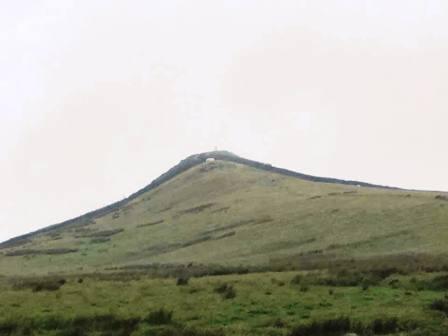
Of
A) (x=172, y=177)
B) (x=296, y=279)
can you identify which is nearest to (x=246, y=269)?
(x=296, y=279)

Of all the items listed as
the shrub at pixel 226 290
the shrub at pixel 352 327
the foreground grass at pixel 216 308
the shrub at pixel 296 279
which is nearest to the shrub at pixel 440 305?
the foreground grass at pixel 216 308

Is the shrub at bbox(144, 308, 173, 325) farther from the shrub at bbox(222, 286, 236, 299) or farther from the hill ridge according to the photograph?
the hill ridge

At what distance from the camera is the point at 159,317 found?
98.0 ft

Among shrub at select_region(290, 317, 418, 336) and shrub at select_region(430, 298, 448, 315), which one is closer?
shrub at select_region(290, 317, 418, 336)

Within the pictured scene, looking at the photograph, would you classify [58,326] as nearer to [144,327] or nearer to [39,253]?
[144,327]

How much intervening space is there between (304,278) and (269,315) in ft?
34.3

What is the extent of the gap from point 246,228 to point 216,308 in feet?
185

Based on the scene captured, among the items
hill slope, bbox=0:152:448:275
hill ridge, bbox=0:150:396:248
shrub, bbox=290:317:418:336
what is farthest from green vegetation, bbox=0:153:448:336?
hill ridge, bbox=0:150:396:248

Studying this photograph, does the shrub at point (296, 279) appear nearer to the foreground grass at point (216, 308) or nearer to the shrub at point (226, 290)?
the foreground grass at point (216, 308)

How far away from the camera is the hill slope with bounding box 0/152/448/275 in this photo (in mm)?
65375

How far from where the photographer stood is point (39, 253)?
324 ft

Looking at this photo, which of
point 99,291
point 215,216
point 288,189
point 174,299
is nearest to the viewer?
point 174,299

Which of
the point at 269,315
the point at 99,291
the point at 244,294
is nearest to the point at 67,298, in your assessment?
the point at 99,291

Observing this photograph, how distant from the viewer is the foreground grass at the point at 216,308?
1088 inches
